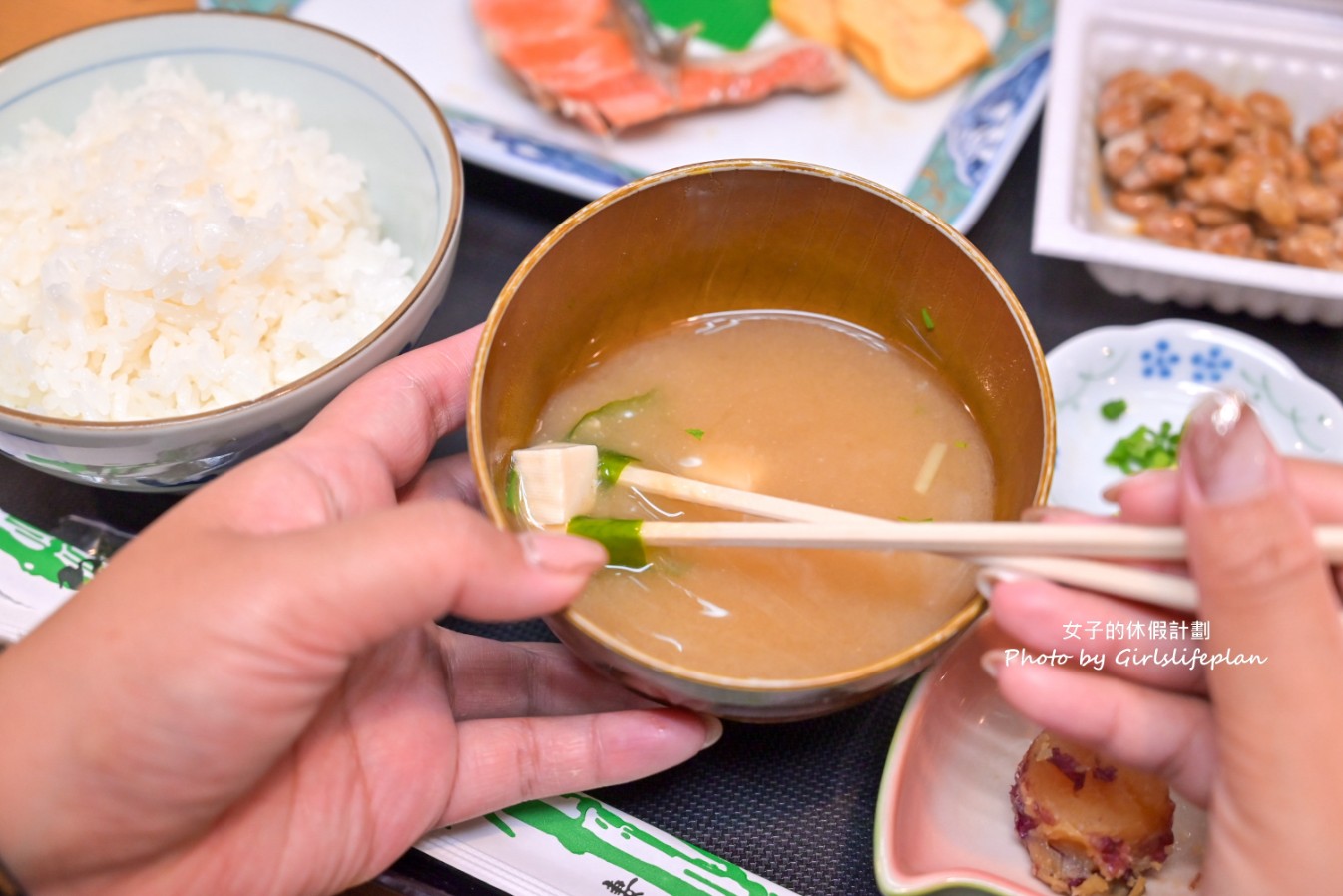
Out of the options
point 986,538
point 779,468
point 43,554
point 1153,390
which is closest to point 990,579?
point 986,538

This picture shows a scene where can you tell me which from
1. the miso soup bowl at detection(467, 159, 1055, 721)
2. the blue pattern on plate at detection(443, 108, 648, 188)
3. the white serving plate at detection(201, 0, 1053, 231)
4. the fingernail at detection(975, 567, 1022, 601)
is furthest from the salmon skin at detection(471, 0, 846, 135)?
the fingernail at detection(975, 567, 1022, 601)

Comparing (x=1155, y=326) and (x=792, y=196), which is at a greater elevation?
(x=792, y=196)

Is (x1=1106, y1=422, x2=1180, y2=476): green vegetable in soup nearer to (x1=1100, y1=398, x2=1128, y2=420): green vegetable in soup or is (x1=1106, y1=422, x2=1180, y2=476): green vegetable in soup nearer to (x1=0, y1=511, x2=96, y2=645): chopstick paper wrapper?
(x1=1100, y1=398, x2=1128, y2=420): green vegetable in soup

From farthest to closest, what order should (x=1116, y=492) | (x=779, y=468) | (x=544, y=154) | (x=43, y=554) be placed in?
(x=544, y=154) → (x=43, y=554) → (x=779, y=468) → (x=1116, y=492)

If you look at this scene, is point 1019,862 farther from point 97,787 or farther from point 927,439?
point 97,787

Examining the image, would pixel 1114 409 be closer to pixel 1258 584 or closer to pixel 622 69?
pixel 1258 584

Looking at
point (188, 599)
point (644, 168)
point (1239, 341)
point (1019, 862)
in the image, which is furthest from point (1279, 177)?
point (188, 599)
